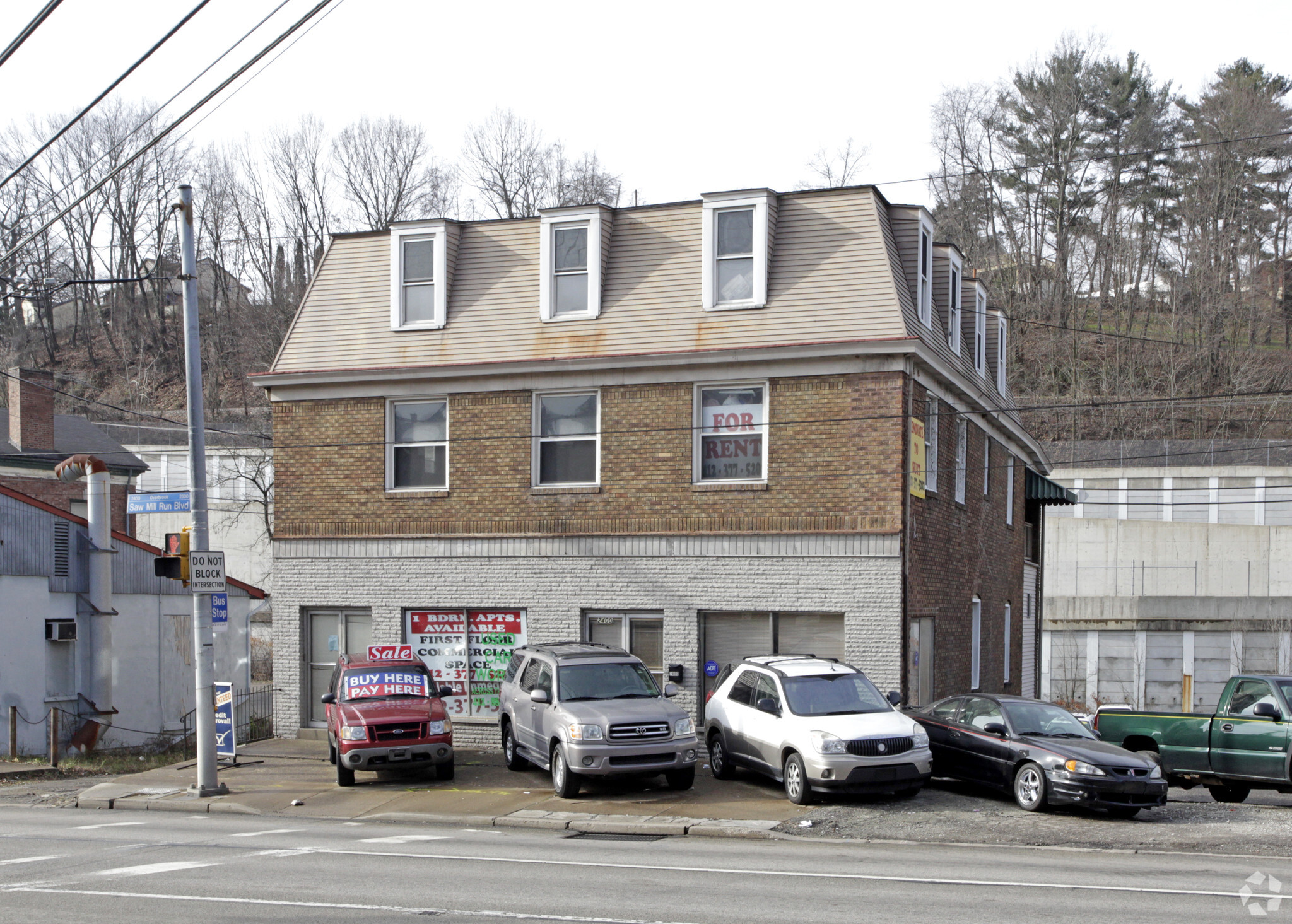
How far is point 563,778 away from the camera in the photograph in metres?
16.2

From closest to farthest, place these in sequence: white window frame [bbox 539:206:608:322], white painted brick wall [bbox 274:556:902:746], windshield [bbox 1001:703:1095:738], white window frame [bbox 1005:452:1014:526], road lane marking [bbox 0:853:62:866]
A: 1. road lane marking [bbox 0:853:62:866]
2. windshield [bbox 1001:703:1095:738]
3. white painted brick wall [bbox 274:556:902:746]
4. white window frame [bbox 539:206:608:322]
5. white window frame [bbox 1005:452:1014:526]

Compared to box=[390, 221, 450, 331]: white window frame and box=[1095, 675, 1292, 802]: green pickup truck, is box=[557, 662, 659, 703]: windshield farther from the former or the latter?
box=[390, 221, 450, 331]: white window frame

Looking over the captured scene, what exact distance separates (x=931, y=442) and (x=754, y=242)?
4.68 m

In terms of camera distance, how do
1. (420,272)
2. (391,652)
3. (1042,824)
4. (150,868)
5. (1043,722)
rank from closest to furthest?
1. (150,868)
2. (1042,824)
3. (1043,722)
4. (391,652)
5. (420,272)

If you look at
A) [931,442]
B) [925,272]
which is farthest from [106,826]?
[925,272]

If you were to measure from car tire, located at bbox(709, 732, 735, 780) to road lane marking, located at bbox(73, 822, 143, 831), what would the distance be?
7.67 m

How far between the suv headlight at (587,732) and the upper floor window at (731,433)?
5756 mm

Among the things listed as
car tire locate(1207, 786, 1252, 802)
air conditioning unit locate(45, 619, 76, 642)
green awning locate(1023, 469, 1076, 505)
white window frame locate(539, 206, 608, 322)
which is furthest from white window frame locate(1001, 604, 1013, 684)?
air conditioning unit locate(45, 619, 76, 642)

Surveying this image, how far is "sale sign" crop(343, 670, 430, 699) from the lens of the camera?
18359 mm

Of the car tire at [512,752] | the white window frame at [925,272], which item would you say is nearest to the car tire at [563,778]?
the car tire at [512,752]

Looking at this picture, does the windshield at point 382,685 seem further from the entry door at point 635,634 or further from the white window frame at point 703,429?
the white window frame at point 703,429

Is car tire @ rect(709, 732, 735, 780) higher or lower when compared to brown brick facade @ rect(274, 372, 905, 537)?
lower

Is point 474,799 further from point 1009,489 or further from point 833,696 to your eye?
point 1009,489

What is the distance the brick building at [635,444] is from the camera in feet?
64.4
